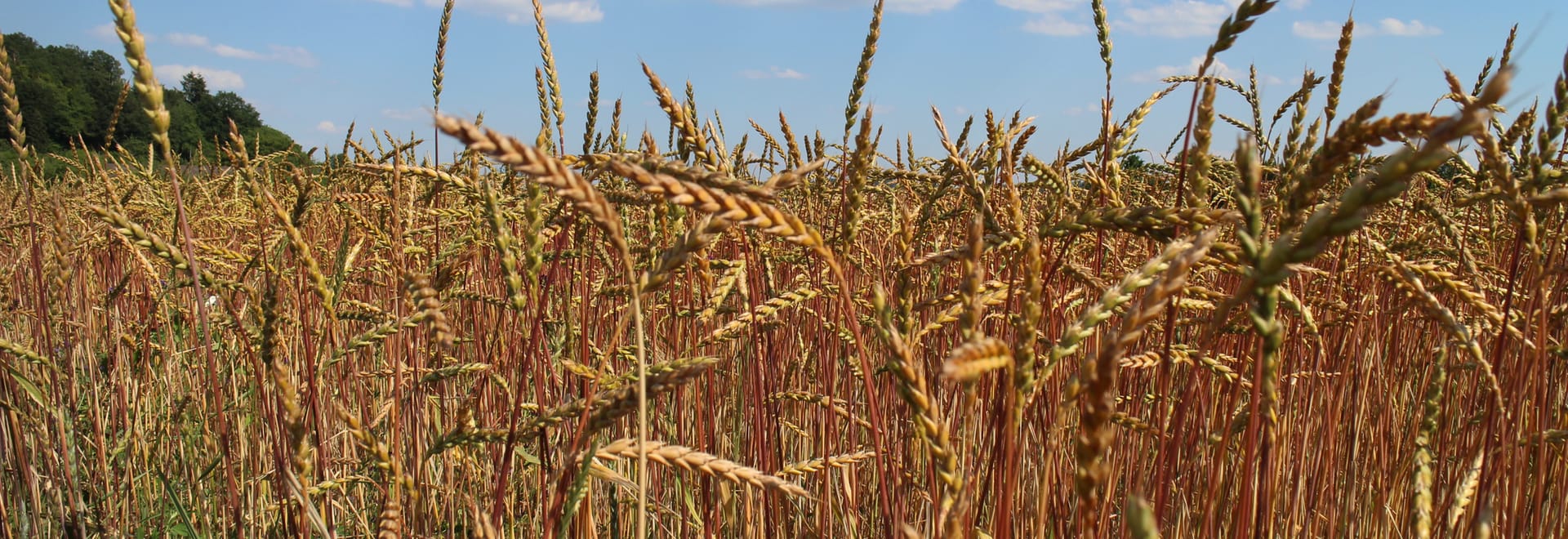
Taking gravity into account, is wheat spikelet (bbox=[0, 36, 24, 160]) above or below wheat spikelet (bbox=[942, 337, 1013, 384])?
above

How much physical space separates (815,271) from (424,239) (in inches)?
70.6

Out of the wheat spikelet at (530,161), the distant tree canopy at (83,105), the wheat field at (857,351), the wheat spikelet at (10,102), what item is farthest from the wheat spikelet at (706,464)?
the distant tree canopy at (83,105)

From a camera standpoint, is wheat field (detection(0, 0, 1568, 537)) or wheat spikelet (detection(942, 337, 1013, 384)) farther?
wheat field (detection(0, 0, 1568, 537))

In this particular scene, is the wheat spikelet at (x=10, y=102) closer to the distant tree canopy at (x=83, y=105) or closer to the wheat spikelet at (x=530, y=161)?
the wheat spikelet at (x=530, y=161)

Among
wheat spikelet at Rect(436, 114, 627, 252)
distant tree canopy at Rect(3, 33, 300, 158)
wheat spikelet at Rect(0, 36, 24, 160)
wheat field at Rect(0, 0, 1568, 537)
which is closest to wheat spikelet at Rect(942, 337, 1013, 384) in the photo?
wheat field at Rect(0, 0, 1568, 537)

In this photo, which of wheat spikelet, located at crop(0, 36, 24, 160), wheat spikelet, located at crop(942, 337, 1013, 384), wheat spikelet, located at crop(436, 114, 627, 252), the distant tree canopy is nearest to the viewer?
wheat spikelet, located at crop(942, 337, 1013, 384)

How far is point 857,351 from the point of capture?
2.19 m

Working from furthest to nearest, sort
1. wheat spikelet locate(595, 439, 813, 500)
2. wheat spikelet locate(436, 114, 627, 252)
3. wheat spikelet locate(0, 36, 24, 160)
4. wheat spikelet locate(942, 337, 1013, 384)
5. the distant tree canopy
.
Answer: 1. the distant tree canopy
2. wheat spikelet locate(0, 36, 24, 160)
3. wheat spikelet locate(595, 439, 813, 500)
4. wheat spikelet locate(436, 114, 627, 252)
5. wheat spikelet locate(942, 337, 1013, 384)

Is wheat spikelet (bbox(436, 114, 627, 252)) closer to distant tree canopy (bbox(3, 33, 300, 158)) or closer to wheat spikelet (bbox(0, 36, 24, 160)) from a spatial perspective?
wheat spikelet (bbox(0, 36, 24, 160))

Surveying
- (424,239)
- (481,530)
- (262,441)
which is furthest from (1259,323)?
(424,239)

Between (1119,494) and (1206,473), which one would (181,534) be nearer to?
(1119,494)

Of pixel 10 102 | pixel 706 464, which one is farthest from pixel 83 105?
pixel 706 464

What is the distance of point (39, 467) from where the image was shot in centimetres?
254

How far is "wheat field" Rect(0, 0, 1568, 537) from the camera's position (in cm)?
88
